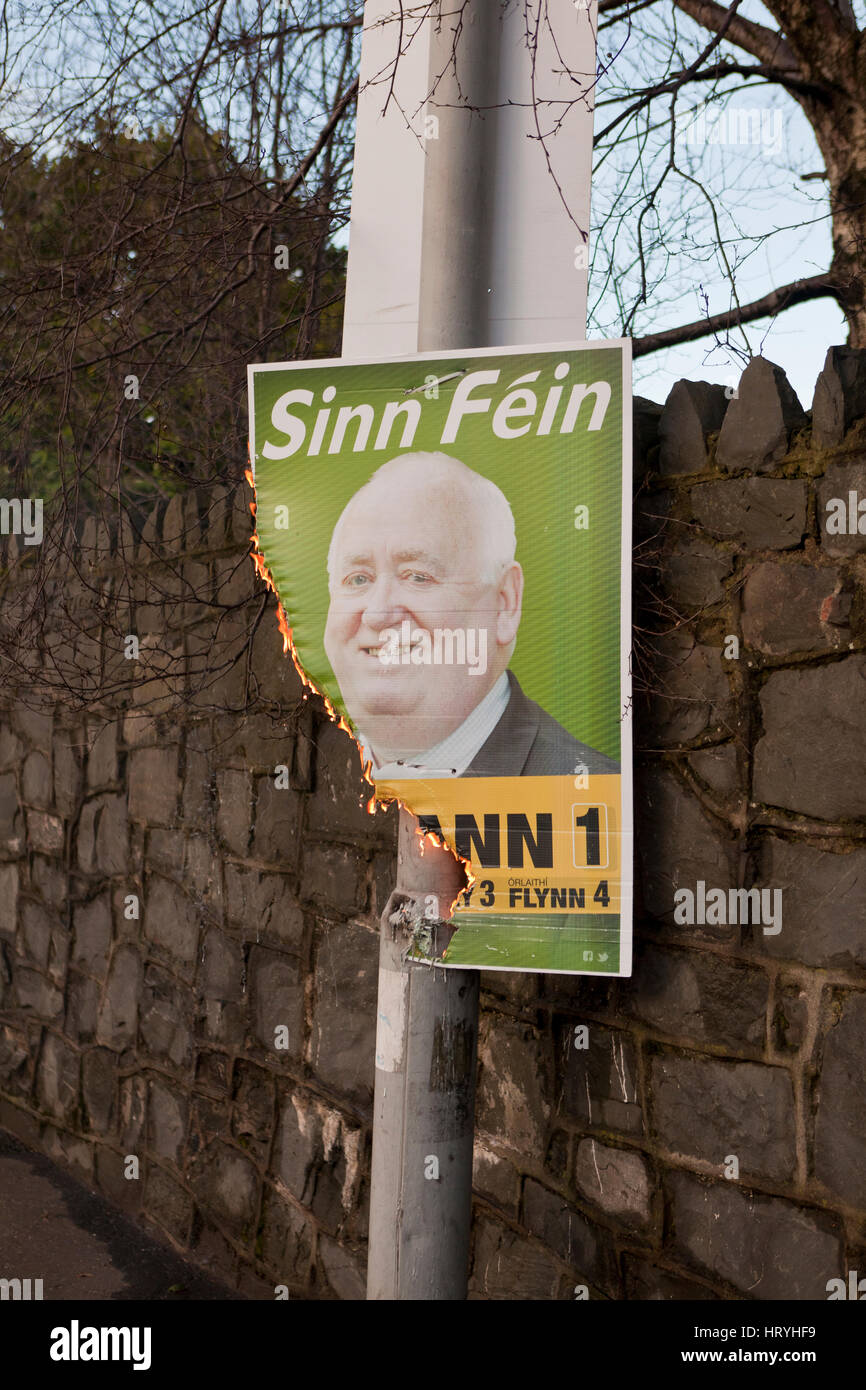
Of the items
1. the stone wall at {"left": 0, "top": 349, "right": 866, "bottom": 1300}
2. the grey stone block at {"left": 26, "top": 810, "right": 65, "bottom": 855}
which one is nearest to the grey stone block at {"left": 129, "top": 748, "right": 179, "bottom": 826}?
the stone wall at {"left": 0, "top": 349, "right": 866, "bottom": 1300}

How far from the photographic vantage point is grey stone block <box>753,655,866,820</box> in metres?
2.44

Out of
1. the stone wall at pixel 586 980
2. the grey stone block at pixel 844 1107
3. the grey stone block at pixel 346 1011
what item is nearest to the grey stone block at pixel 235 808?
the stone wall at pixel 586 980

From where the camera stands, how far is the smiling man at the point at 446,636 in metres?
2.66

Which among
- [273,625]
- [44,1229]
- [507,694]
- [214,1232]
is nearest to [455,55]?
[507,694]

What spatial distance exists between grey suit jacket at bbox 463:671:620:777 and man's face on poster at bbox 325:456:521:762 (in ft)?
0.25

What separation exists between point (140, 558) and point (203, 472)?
43 centimetres

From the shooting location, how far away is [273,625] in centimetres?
395

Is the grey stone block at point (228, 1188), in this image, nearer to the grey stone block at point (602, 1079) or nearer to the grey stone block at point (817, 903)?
the grey stone block at point (602, 1079)

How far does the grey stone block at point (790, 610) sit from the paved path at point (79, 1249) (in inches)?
110

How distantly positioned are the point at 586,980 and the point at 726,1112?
0.45 m

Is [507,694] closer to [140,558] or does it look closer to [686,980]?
[686,980]

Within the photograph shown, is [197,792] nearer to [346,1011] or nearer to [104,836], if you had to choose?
[104,836]

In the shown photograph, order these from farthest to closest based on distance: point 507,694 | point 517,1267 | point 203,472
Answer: point 203,472 < point 517,1267 < point 507,694

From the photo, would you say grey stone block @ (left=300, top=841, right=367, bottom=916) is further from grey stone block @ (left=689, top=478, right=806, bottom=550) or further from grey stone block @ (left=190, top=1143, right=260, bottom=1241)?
grey stone block @ (left=689, top=478, right=806, bottom=550)
